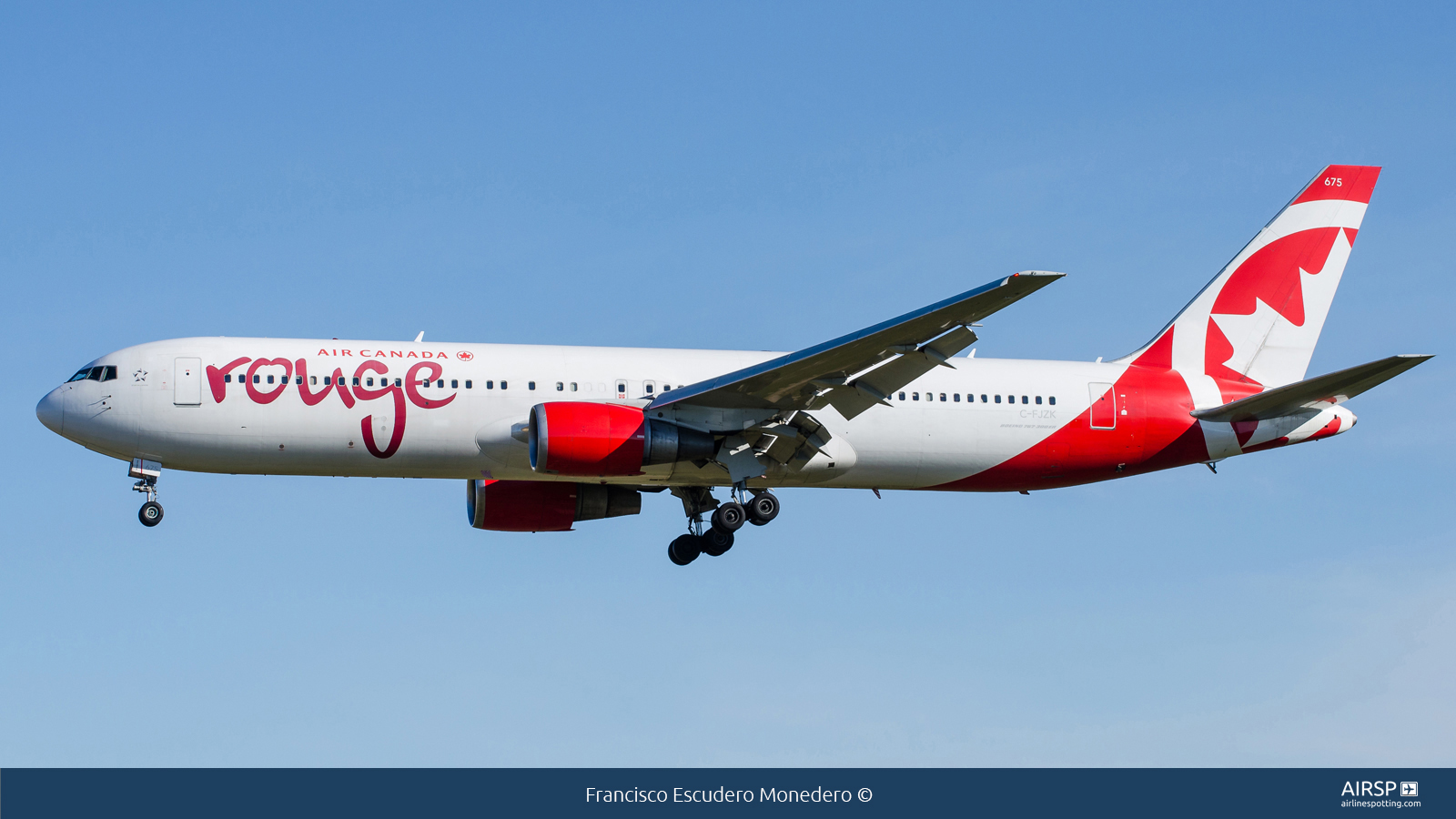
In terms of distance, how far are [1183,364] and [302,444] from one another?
20819mm

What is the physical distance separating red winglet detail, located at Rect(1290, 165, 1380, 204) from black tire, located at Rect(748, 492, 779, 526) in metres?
16.1

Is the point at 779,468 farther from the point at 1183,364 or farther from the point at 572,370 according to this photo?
the point at 1183,364

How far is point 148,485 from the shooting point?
31.8 m

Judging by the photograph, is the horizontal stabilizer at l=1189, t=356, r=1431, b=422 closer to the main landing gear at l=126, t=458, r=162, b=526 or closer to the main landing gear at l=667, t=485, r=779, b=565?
the main landing gear at l=667, t=485, r=779, b=565

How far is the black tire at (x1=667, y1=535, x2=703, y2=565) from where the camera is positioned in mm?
36594

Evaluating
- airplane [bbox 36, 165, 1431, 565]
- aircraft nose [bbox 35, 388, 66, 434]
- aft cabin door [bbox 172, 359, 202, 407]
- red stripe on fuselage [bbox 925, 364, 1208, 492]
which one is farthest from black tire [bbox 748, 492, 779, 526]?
aircraft nose [bbox 35, 388, 66, 434]

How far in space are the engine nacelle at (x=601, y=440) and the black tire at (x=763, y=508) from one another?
2666mm

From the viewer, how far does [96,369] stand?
32.0m

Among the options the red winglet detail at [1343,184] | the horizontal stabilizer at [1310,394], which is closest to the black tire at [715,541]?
the horizontal stabilizer at [1310,394]

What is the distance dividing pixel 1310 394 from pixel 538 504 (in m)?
18.0

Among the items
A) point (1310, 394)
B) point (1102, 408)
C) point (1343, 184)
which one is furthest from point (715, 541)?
point (1343, 184)

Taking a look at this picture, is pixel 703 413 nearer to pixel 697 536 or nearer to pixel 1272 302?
pixel 697 536

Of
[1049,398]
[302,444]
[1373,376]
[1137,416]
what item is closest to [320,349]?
[302,444]
